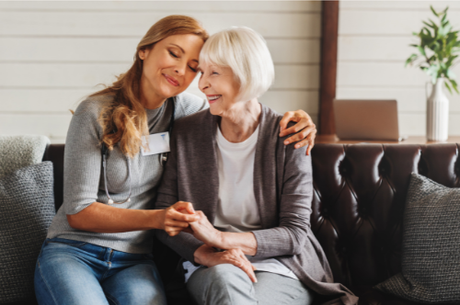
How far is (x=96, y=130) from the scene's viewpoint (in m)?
1.34

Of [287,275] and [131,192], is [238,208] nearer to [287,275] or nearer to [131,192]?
[287,275]

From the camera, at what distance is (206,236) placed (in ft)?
4.10

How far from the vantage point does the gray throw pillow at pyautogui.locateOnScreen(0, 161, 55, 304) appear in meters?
1.35

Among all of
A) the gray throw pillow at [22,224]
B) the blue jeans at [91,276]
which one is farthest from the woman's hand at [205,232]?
the gray throw pillow at [22,224]

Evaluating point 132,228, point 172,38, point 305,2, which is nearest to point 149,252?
point 132,228

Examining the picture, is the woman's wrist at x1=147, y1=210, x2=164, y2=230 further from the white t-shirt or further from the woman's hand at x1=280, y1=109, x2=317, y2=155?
the woman's hand at x1=280, y1=109, x2=317, y2=155

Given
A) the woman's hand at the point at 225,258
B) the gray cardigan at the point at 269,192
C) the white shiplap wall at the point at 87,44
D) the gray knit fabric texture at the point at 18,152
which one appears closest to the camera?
the woman's hand at the point at 225,258

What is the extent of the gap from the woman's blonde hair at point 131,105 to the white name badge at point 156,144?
0.04 meters

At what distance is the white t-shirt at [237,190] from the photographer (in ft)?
4.69

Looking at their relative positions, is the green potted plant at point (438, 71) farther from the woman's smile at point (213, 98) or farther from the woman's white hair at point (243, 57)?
the woman's smile at point (213, 98)

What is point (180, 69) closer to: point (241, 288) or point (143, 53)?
point (143, 53)

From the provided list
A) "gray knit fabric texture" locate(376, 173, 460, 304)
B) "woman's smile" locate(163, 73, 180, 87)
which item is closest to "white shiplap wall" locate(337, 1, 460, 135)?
"gray knit fabric texture" locate(376, 173, 460, 304)

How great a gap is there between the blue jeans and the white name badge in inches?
15.0

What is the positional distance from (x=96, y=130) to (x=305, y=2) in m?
1.77
